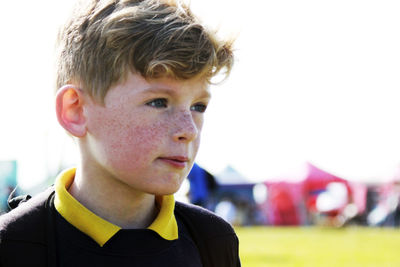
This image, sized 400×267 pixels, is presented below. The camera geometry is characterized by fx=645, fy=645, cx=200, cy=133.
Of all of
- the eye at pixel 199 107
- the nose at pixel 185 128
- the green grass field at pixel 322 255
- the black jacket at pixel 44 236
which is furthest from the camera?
the green grass field at pixel 322 255

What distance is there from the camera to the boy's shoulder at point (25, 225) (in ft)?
5.78

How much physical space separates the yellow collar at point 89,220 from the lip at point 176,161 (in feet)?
0.71

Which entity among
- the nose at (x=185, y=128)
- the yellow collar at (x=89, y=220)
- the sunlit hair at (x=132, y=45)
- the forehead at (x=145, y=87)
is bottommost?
the yellow collar at (x=89, y=220)

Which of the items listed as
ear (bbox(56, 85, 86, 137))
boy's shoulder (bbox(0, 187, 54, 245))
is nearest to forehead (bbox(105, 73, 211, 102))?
ear (bbox(56, 85, 86, 137))

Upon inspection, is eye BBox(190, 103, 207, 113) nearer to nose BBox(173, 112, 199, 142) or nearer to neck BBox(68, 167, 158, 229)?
nose BBox(173, 112, 199, 142)

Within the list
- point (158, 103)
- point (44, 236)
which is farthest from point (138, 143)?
point (44, 236)

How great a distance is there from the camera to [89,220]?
6.13 ft

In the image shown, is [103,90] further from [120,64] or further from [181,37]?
[181,37]

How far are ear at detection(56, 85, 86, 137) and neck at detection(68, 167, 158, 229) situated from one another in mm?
136

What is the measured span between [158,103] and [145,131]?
0.09 m

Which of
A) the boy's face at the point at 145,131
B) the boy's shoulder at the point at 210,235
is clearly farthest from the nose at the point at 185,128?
the boy's shoulder at the point at 210,235

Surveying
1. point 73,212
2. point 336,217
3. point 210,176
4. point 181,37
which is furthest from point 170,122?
point 336,217

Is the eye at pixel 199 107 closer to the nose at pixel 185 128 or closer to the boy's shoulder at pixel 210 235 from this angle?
the nose at pixel 185 128

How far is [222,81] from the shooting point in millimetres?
2043
